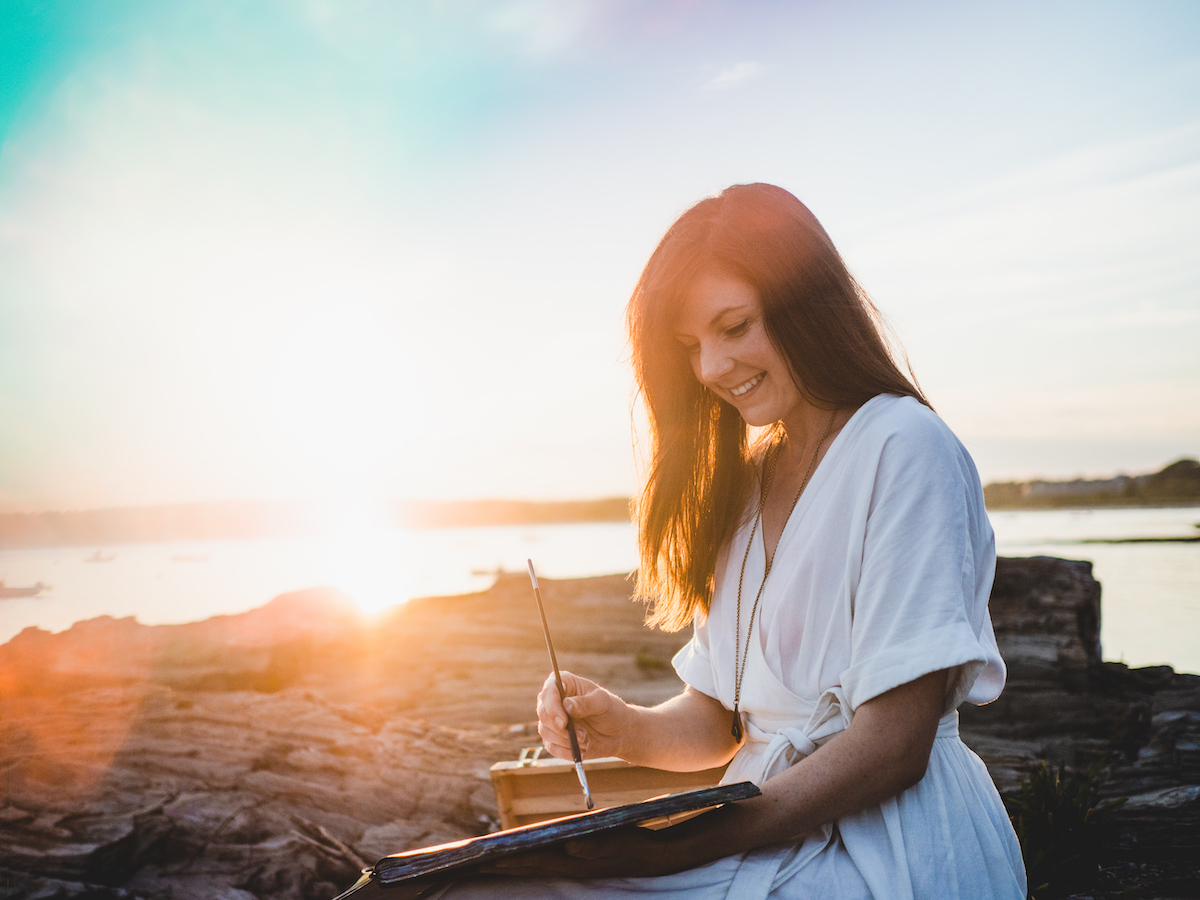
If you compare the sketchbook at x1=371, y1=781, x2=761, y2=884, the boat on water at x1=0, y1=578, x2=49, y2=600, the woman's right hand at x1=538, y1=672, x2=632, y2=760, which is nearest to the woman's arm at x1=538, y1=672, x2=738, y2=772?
the woman's right hand at x1=538, y1=672, x2=632, y2=760

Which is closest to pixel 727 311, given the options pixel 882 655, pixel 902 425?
pixel 902 425

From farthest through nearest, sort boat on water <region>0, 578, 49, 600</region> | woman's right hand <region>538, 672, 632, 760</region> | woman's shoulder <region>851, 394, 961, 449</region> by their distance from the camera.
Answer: boat on water <region>0, 578, 49, 600</region>, woman's right hand <region>538, 672, 632, 760</region>, woman's shoulder <region>851, 394, 961, 449</region>

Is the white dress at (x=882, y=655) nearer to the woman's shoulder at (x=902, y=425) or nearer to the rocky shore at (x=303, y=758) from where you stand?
the woman's shoulder at (x=902, y=425)

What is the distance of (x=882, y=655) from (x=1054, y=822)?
3145mm

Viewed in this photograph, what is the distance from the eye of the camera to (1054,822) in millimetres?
3686

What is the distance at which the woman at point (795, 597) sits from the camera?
1459 mm

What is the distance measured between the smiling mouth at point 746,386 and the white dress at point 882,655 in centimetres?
30

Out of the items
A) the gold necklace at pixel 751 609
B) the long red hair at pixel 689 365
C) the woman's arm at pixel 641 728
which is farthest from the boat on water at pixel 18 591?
the gold necklace at pixel 751 609

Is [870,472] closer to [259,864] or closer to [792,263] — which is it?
[792,263]

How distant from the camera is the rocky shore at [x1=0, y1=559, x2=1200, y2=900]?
10.9 ft

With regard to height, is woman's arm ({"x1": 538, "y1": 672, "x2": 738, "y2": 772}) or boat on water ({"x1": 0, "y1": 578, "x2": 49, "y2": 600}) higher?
boat on water ({"x1": 0, "y1": 578, "x2": 49, "y2": 600})

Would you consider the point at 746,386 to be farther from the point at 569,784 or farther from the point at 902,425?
the point at 569,784

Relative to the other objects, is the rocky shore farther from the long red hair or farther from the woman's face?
the woman's face

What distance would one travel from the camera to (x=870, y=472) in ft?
5.32
